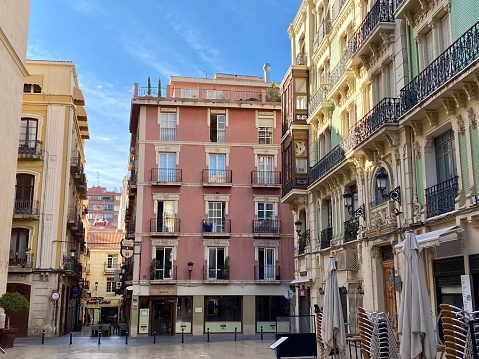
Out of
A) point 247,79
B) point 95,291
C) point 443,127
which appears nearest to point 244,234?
point 247,79

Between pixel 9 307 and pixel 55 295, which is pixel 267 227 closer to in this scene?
pixel 55 295

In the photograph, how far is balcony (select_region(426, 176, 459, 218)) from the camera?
14195 mm

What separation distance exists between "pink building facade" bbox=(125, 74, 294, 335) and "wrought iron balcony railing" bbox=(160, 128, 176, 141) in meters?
0.07

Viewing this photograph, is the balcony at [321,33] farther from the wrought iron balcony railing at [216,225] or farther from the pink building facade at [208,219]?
the wrought iron balcony railing at [216,225]

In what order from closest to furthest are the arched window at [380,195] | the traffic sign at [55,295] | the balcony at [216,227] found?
the arched window at [380,195] < the traffic sign at [55,295] < the balcony at [216,227]

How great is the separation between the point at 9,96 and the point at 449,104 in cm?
1736

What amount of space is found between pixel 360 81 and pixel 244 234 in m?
18.2

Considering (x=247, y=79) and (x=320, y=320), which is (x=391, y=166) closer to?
(x=320, y=320)

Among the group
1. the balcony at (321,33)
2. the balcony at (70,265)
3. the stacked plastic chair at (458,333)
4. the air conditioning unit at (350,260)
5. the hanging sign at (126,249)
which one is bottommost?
the stacked plastic chair at (458,333)

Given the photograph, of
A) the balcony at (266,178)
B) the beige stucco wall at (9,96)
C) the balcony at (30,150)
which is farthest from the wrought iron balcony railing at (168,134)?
the beige stucco wall at (9,96)

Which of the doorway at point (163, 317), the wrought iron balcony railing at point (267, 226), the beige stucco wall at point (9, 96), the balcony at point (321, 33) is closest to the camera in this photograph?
the beige stucco wall at point (9, 96)

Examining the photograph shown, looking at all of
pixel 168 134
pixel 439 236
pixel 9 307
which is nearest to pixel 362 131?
pixel 439 236

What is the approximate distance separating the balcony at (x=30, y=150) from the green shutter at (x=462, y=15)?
26.4 metres

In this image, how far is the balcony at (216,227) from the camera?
120ft
